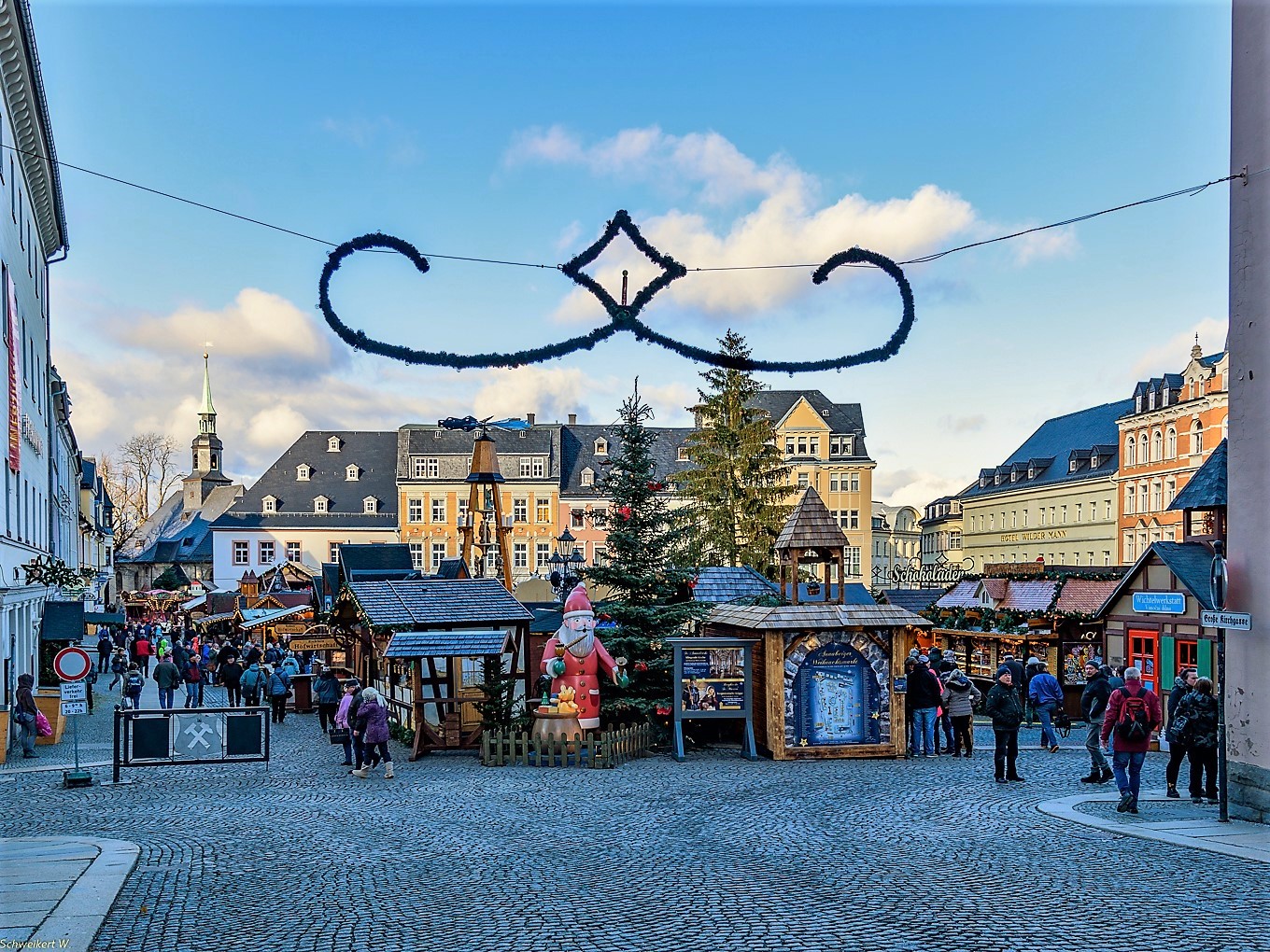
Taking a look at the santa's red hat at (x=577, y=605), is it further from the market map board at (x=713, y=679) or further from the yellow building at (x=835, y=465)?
the yellow building at (x=835, y=465)

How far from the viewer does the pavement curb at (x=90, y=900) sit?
27.2 ft

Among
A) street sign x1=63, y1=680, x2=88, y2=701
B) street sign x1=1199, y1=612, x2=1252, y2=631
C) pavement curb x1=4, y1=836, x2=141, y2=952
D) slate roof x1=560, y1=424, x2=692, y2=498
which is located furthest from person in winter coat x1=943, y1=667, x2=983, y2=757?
slate roof x1=560, y1=424, x2=692, y2=498

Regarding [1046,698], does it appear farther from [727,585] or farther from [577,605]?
[577,605]

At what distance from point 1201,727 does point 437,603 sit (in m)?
13.0

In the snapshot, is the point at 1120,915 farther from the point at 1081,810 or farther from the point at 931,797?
the point at 931,797

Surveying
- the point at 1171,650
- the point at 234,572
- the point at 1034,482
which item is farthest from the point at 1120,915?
the point at 234,572

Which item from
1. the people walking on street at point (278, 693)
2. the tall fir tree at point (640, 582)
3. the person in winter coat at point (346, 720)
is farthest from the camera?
the people walking on street at point (278, 693)

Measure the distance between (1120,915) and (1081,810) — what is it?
5072mm

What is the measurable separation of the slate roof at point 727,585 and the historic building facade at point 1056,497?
157 feet

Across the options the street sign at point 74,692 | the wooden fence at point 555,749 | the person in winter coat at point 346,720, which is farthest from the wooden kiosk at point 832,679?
the street sign at point 74,692

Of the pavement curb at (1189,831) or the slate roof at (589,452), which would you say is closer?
the pavement curb at (1189,831)

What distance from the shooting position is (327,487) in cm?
8506

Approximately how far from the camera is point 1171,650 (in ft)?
74.0

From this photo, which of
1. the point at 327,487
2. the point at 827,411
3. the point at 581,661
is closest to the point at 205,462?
the point at 327,487
